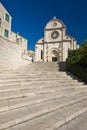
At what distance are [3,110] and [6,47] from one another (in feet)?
29.9

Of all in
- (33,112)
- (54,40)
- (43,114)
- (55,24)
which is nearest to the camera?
(33,112)

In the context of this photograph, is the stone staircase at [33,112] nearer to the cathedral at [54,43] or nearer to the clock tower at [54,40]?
the cathedral at [54,43]

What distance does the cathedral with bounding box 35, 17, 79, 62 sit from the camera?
28766mm

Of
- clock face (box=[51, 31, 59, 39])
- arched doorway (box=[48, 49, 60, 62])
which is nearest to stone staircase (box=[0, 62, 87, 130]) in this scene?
arched doorway (box=[48, 49, 60, 62])

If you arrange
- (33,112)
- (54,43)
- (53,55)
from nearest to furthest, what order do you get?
(33,112) → (53,55) → (54,43)

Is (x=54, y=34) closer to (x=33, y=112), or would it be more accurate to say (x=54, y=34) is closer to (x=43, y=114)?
(x=43, y=114)

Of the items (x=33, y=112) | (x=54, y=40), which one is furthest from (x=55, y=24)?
(x=33, y=112)

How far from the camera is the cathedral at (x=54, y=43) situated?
94.4 ft

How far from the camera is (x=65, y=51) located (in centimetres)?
2839

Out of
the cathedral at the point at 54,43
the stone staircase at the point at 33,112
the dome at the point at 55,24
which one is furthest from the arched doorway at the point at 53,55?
the stone staircase at the point at 33,112

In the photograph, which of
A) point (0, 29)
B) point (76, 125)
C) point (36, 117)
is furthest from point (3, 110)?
point (0, 29)

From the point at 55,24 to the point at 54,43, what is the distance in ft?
14.1

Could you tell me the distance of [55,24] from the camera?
102 ft

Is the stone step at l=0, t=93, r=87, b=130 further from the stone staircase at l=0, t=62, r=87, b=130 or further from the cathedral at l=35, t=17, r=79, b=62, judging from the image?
the cathedral at l=35, t=17, r=79, b=62
